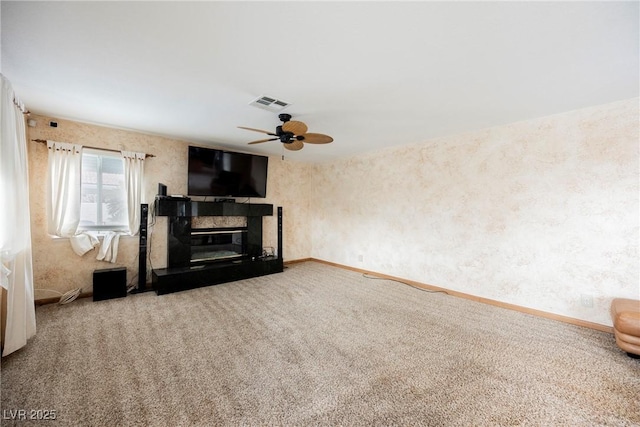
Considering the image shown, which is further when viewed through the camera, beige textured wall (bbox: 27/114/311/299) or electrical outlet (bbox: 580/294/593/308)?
beige textured wall (bbox: 27/114/311/299)

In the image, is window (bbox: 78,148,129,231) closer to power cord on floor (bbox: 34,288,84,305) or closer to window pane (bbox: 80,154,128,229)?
window pane (bbox: 80,154,128,229)

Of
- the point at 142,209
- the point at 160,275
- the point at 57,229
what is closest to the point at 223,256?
the point at 160,275

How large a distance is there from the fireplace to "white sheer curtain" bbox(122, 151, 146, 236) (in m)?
0.86

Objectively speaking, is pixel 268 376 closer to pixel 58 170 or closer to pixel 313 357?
pixel 313 357

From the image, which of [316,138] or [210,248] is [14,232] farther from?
[316,138]

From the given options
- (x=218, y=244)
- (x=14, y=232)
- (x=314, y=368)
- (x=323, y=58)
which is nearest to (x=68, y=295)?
(x=14, y=232)

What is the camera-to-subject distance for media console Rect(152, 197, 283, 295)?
3.96 meters

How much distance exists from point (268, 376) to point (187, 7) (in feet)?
8.23

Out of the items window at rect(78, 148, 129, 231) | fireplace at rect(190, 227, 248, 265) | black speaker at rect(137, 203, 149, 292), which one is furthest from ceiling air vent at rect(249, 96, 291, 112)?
fireplace at rect(190, 227, 248, 265)

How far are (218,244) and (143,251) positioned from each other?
1203mm

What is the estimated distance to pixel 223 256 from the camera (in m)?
4.81

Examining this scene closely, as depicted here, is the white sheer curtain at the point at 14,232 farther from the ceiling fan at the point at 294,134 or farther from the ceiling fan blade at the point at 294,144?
the ceiling fan blade at the point at 294,144

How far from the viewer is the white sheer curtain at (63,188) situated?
10.9 ft

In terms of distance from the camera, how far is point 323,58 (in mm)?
1963
